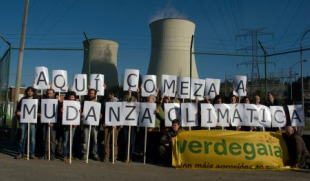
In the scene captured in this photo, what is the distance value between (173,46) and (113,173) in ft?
62.9

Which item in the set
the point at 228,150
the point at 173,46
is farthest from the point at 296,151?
the point at 173,46

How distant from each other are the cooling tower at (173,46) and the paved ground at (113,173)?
17537 mm

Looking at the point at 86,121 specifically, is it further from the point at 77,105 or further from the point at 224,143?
the point at 224,143

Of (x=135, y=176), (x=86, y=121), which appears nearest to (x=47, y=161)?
(x=86, y=121)

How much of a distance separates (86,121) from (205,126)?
9.87 feet

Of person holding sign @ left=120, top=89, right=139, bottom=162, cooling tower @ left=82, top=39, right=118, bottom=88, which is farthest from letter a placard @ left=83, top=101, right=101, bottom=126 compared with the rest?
cooling tower @ left=82, top=39, right=118, bottom=88

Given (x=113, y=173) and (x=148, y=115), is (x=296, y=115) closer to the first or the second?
(x=148, y=115)

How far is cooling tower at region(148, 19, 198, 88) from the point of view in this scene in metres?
24.5

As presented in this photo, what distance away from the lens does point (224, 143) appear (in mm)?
7223

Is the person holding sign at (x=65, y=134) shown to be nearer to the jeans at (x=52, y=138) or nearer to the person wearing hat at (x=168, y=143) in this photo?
Answer: the jeans at (x=52, y=138)

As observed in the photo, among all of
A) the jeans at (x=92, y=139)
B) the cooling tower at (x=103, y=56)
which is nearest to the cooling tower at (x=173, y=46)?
the cooling tower at (x=103, y=56)

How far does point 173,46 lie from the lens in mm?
24750

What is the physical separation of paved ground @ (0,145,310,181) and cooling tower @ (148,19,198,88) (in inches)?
690

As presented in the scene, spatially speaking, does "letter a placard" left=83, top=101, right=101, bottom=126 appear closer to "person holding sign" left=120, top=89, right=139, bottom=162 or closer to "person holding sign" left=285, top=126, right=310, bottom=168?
"person holding sign" left=120, top=89, right=139, bottom=162
